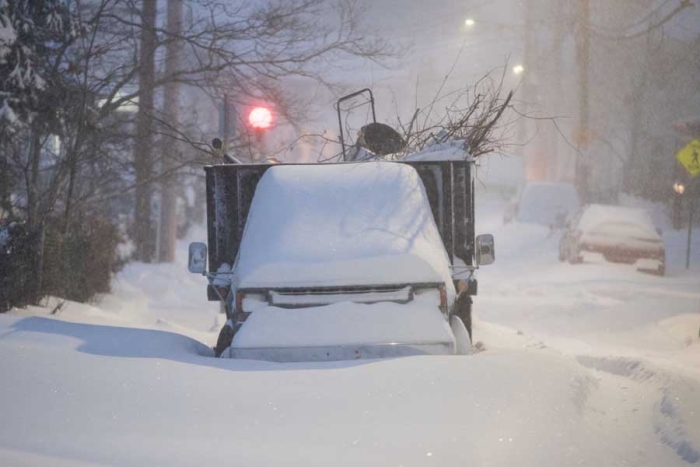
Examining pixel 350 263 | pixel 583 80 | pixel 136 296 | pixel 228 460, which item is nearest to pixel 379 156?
pixel 350 263

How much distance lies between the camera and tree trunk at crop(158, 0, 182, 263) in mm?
13172

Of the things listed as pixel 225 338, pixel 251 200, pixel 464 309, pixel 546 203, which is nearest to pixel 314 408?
pixel 225 338

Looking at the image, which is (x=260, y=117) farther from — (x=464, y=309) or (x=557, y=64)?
(x=557, y=64)

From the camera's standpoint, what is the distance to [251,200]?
705cm

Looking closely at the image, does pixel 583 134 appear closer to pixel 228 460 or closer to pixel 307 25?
pixel 307 25

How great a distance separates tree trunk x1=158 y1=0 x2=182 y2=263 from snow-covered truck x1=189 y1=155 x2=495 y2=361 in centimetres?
628

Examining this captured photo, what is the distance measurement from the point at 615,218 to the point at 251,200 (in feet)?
51.5

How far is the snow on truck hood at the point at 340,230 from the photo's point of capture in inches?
217

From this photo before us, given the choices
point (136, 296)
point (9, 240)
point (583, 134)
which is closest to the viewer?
point (9, 240)

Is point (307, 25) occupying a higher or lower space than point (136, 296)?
higher

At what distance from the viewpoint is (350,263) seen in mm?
5543

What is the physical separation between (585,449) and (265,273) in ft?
8.44

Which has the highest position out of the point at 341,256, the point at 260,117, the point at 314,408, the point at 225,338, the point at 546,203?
the point at 260,117

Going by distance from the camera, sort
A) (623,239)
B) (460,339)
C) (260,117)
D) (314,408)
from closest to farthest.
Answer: (314,408), (460,339), (260,117), (623,239)
